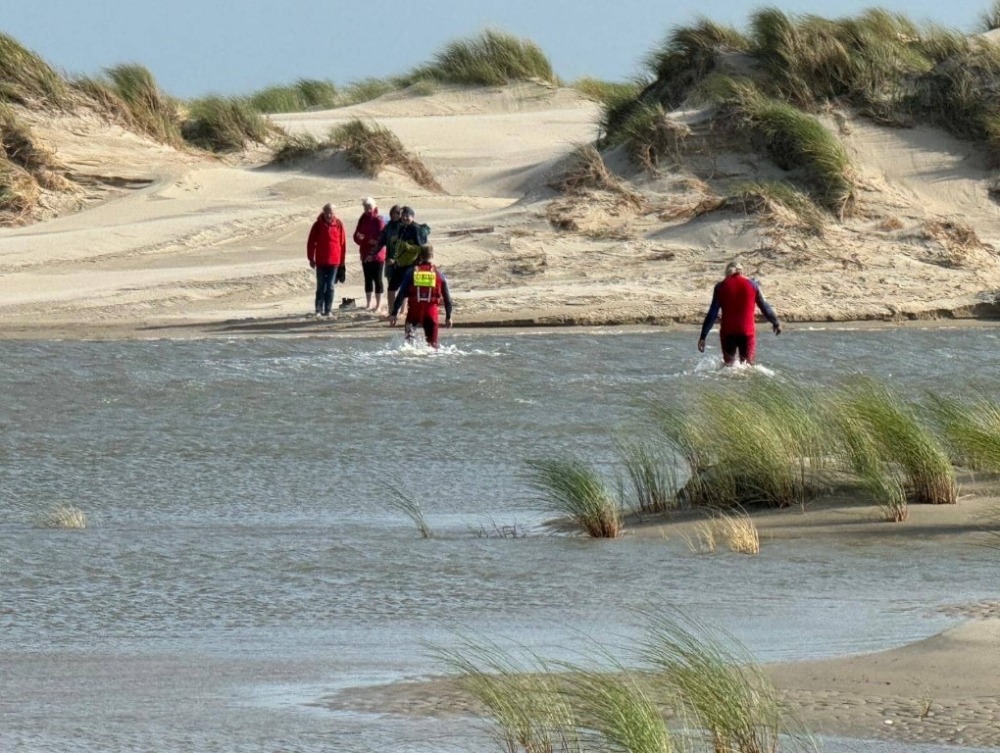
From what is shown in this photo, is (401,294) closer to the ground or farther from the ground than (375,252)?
closer to the ground

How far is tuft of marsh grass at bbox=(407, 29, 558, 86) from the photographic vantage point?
43.7 m

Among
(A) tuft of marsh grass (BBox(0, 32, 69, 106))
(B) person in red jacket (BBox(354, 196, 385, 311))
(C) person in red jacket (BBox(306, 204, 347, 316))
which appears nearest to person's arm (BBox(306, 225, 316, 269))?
(C) person in red jacket (BBox(306, 204, 347, 316))

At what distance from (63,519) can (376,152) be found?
803 inches

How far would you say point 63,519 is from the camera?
34.5 feet

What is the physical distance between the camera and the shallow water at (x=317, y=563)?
21.4 feet

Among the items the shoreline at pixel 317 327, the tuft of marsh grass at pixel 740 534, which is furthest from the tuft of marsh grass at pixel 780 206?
the tuft of marsh grass at pixel 740 534

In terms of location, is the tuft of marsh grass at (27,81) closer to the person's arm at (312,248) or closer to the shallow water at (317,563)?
the person's arm at (312,248)

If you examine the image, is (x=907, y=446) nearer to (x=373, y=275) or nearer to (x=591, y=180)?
(x=373, y=275)

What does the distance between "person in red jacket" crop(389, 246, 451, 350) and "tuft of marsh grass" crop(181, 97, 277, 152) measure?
44.5ft

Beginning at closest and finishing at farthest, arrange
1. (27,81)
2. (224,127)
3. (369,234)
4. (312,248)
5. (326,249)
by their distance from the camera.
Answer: (326,249)
(312,248)
(369,234)
(27,81)
(224,127)

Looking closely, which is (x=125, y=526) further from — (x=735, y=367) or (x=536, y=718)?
(x=735, y=367)

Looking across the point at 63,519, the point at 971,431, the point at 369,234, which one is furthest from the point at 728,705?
the point at 369,234

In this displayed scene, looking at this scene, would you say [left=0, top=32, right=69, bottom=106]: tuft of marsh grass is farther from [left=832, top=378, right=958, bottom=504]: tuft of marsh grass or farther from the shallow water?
[left=832, top=378, right=958, bottom=504]: tuft of marsh grass

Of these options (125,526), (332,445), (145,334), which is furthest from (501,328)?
(125,526)
